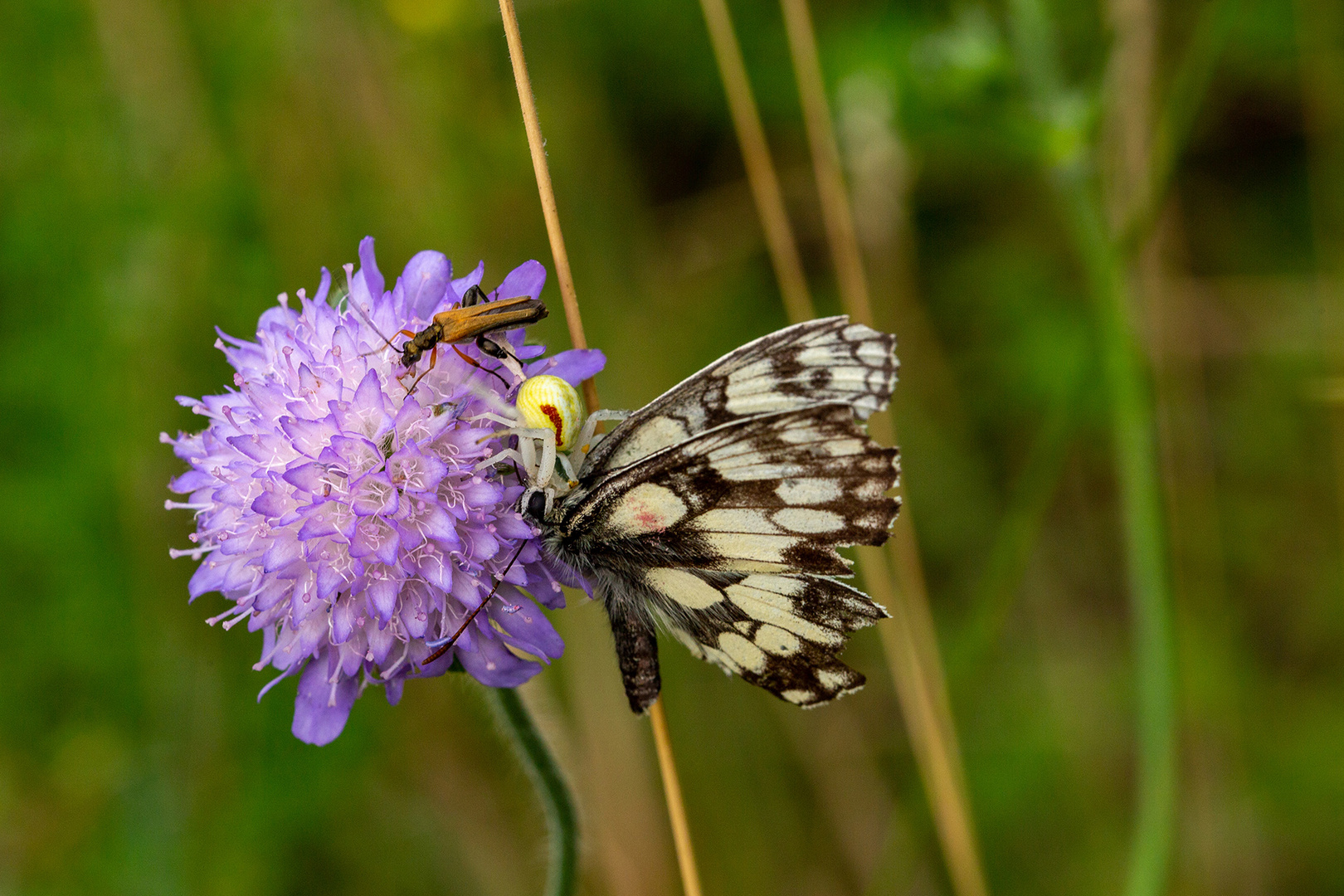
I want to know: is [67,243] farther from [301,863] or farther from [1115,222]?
[1115,222]

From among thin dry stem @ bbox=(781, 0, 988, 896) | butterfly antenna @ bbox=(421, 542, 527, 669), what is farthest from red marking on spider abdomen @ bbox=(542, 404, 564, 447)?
thin dry stem @ bbox=(781, 0, 988, 896)

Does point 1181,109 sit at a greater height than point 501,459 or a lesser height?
greater

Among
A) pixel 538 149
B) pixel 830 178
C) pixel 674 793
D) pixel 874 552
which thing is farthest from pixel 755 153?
pixel 674 793

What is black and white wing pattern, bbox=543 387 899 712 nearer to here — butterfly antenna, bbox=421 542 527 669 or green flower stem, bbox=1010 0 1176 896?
butterfly antenna, bbox=421 542 527 669

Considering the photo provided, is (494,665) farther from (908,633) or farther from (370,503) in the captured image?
(908,633)


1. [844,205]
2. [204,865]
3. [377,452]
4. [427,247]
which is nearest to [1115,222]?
[844,205]

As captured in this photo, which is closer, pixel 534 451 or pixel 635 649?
pixel 534 451
